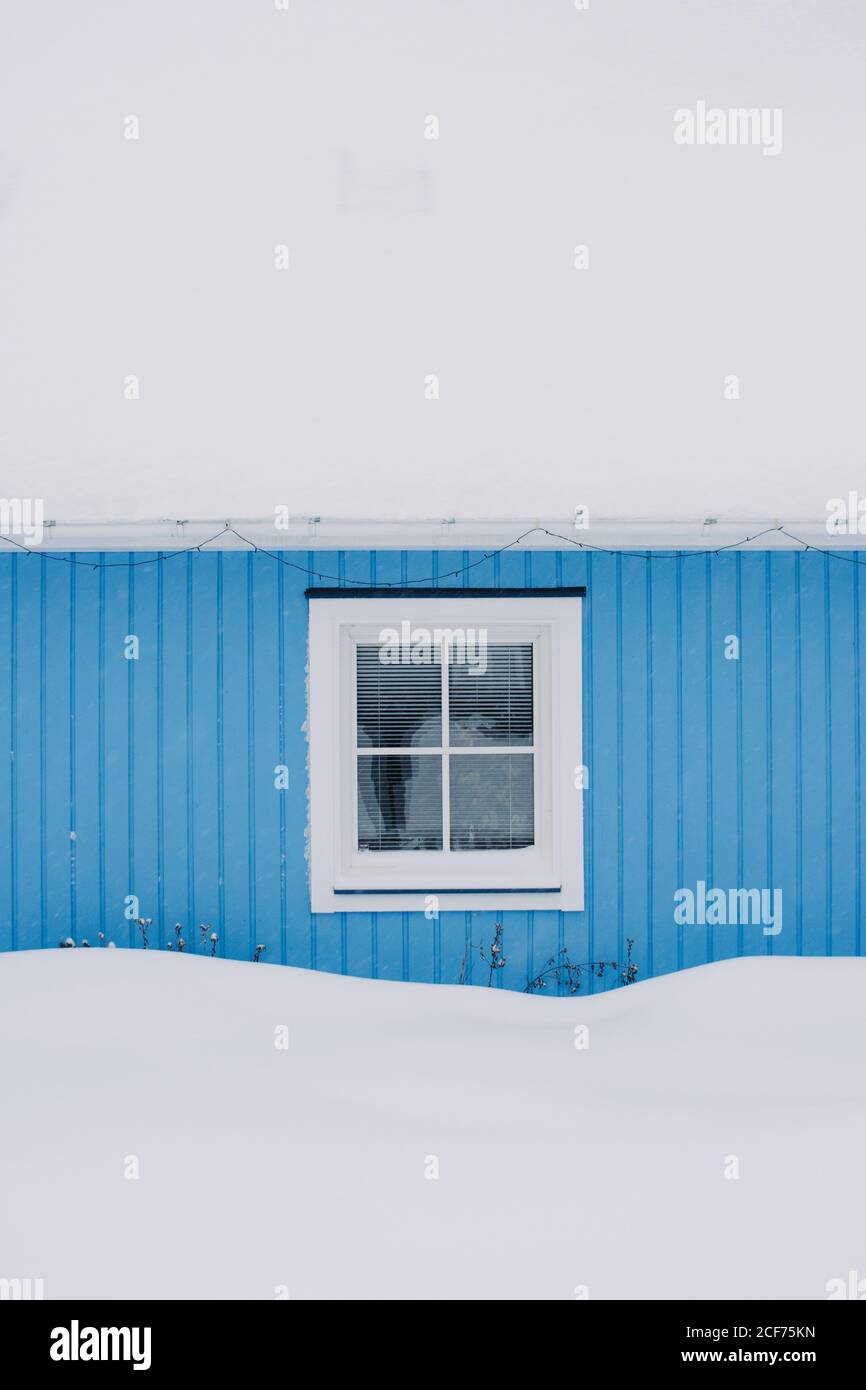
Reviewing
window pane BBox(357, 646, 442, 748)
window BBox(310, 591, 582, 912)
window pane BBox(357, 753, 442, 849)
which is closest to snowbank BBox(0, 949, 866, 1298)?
window BBox(310, 591, 582, 912)

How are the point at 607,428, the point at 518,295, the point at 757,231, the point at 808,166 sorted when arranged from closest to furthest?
the point at 808,166 < the point at 757,231 < the point at 518,295 < the point at 607,428

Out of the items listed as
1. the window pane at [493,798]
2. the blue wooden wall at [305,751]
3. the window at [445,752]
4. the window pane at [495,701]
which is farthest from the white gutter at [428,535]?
the window pane at [493,798]

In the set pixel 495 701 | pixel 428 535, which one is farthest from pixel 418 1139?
pixel 495 701

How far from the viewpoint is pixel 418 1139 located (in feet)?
4.91

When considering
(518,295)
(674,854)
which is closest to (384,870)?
(674,854)

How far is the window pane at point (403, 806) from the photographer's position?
3617 mm

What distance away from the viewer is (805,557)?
140 inches

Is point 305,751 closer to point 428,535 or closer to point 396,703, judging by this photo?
point 396,703

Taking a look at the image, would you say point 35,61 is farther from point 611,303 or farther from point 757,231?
point 757,231

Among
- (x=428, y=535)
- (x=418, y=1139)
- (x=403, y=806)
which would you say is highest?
(x=428, y=535)

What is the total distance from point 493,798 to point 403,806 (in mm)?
395

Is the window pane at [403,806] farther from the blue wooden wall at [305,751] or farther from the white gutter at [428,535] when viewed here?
the white gutter at [428,535]

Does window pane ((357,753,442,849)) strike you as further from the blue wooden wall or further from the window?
the blue wooden wall

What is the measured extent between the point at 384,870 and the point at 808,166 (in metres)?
2.88
